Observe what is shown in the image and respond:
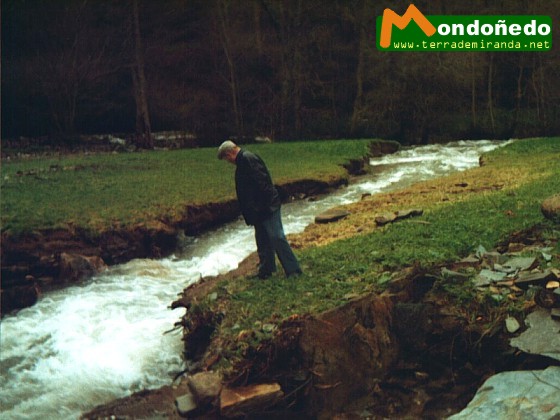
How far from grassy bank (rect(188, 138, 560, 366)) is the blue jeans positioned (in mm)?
187

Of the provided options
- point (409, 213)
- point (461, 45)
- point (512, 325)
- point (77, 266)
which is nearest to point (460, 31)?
point (461, 45)

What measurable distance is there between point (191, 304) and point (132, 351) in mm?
848

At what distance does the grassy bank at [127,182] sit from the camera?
11680 mm

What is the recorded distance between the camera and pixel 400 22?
430 inches

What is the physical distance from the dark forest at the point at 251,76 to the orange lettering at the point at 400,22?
16892 mm

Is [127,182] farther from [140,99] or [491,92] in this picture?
[491,92]

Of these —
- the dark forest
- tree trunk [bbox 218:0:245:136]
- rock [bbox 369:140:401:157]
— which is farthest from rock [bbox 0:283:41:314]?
tree trunk [bbox 218:0:245:136]

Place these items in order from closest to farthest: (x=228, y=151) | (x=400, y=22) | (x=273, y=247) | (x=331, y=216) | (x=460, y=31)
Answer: (x=228, y=151)
(x=273, y=247)
(x=460, y=31)
(x=400, y=22)
(x=331, y=216)

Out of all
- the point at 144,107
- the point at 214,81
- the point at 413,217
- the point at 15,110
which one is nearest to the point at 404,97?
the point at 214,81

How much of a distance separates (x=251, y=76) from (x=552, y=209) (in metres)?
27.9

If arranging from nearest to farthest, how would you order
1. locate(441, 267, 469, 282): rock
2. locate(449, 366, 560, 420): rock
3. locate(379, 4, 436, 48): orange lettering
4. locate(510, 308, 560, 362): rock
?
locate(449, 366, 560, 420): rock → locate(510, 308, 560, 362): rock → locate(441, 267, 469, 282): rock → locate(379, 4, 436, 48): orange lettering

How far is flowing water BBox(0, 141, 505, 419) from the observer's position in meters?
6.27

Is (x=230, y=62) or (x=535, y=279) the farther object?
(x=230, y=62)

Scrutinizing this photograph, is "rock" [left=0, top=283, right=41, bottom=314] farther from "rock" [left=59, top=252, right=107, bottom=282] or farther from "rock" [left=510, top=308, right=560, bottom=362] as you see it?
"rock" [left=510, top=308, right=560, bottom=362]
